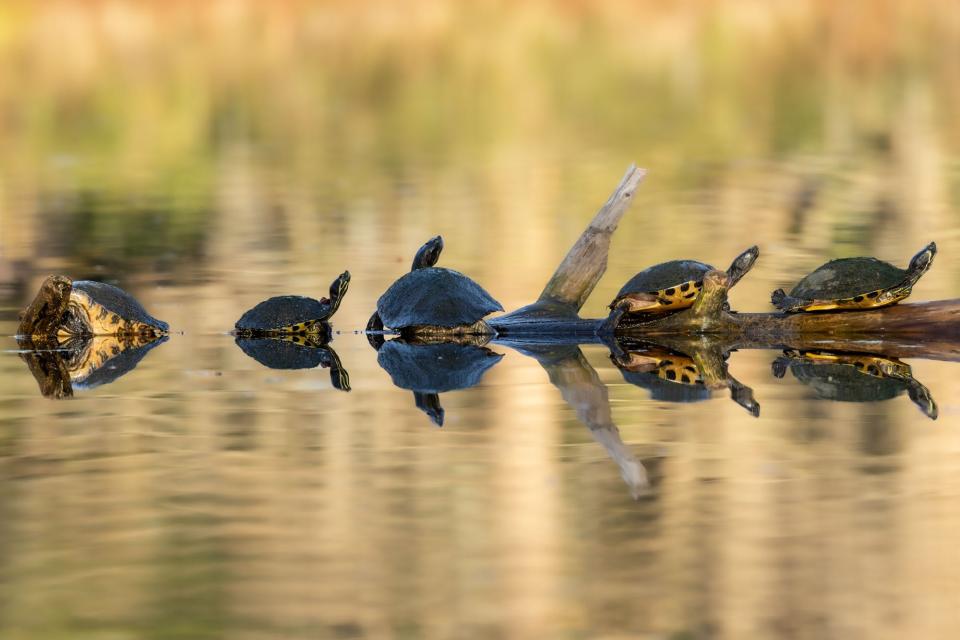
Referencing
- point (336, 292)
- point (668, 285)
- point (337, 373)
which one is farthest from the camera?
point (336, 292)

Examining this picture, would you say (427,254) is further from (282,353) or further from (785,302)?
(785,302)

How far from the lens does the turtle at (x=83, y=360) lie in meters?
9.41

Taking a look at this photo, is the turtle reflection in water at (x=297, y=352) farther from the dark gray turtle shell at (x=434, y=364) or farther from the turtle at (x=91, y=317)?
the turtle at (x=91, y=317)

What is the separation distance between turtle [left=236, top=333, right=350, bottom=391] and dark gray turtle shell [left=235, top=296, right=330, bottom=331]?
0.32 ft

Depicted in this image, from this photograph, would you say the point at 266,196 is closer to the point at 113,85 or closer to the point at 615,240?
the point at 615,240

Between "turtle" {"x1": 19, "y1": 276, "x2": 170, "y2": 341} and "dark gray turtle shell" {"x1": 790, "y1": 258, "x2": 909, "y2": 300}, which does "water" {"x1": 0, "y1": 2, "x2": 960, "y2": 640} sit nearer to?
"turtle" {"x1": 19, "y1": 276, "x2": 170, "y2": 341}

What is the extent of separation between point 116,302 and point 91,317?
0.21 m

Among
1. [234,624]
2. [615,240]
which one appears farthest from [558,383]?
[615,240]

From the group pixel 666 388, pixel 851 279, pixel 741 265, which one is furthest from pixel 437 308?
pixel 851 279

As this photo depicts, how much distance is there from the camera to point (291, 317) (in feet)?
36.8

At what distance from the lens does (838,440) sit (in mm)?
7477

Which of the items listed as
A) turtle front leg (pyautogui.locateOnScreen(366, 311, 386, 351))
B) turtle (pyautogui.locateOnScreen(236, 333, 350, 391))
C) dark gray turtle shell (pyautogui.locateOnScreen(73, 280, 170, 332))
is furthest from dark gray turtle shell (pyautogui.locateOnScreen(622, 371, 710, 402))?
dark gray turtle shell (pyautogui.locateOnScreen(73, 280, 170, 332))

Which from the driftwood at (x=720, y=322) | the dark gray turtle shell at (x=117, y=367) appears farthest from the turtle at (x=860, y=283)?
the dark gray turtle shell at (x=117, y=367)

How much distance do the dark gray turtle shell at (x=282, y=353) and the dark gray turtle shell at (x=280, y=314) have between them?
0.35 feet
